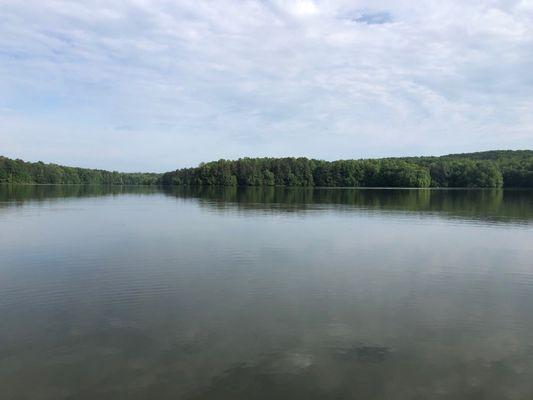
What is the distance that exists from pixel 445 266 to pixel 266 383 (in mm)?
11866

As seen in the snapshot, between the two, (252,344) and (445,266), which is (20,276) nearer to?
(252,344)

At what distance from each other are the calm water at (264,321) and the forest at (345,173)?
→ 14024 cm

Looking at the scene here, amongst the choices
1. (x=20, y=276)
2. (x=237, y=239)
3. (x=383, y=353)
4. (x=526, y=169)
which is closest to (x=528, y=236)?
(x=237, y=239)

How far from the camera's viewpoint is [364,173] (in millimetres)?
166375

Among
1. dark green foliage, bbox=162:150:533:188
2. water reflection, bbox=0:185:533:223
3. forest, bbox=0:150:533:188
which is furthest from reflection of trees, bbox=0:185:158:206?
dark green foliage, bbox=162:150:533:188

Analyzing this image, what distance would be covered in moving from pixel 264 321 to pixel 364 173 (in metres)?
161

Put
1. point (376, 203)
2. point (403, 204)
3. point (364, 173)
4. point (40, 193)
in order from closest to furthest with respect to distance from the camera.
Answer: point (403, 204) → point (376, 203) → point (40, 193) → point (364, 173)

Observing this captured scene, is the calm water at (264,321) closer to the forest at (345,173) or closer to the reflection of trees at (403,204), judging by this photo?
the reflection of trees at (403,204)

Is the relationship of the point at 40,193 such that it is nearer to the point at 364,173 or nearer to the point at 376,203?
the point at 376,203

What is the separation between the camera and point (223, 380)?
7508 millimetres

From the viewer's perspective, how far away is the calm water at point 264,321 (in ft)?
24.5

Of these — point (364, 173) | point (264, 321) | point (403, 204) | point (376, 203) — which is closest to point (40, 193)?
point (376, 203)

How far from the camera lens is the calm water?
7473mm

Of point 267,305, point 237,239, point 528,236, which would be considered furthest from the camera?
point 528,236
